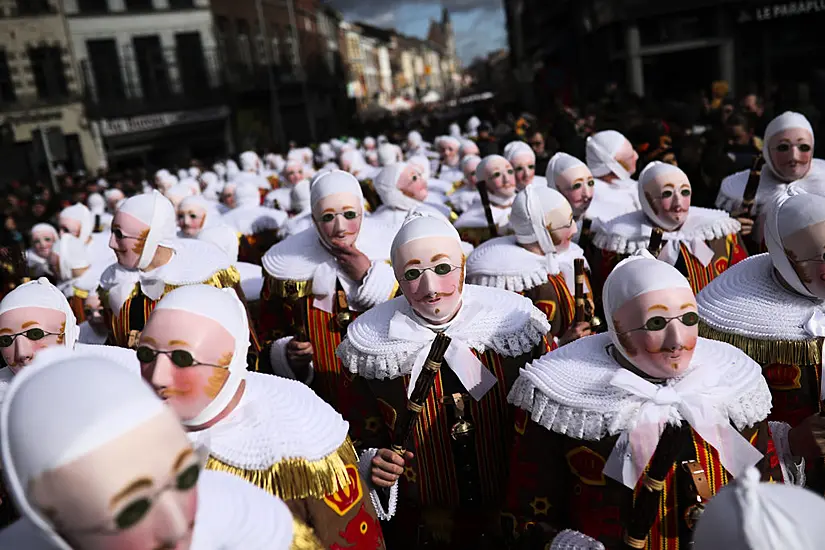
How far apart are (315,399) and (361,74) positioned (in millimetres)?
77915

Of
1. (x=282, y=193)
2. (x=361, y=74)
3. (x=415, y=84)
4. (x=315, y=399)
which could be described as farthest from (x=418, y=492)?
(x=415, y=84)

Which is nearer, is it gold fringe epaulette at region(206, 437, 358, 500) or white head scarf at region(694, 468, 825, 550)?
white head scarf at region(694, 468, 825, 550)

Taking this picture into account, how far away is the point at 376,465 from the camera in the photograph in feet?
10.0

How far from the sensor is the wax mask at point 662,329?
256 centimetres

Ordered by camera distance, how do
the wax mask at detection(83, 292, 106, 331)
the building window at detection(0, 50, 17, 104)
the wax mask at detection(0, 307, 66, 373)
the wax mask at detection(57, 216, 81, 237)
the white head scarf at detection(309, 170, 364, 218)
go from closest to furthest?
the wax mask at detection(0, 307, 66, 373)
the white head scarf at detection(309, 170, 364, 218)
the wax mask at detection(83, 292, 106, 331)
the wax mask at detection(57, 216, 81, 237)
the building window at detection(0, 50, 17, 104)

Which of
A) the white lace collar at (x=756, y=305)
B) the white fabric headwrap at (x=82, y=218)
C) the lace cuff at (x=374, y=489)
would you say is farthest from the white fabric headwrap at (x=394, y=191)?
the lace cuff at (x=374, y=489)

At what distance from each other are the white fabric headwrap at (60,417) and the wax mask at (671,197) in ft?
14.1

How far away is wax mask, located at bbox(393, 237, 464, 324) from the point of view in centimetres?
338

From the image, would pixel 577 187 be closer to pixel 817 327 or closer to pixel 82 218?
pixel 817 327

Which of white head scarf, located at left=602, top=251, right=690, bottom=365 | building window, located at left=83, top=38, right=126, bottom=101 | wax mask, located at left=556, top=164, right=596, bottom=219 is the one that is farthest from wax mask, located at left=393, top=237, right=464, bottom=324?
building window, located at left=83, top=38, right=126, bottom=101

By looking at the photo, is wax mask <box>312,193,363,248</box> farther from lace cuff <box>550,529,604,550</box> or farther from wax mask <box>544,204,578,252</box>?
lace cuff <box>550,529,604,550</box>

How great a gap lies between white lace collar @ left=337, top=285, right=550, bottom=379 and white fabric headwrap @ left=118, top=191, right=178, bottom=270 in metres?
2.25

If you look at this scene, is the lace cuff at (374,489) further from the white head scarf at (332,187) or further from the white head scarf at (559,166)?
the white head scarf at (559,166)

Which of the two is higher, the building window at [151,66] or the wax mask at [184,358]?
the building window at [151,66]
